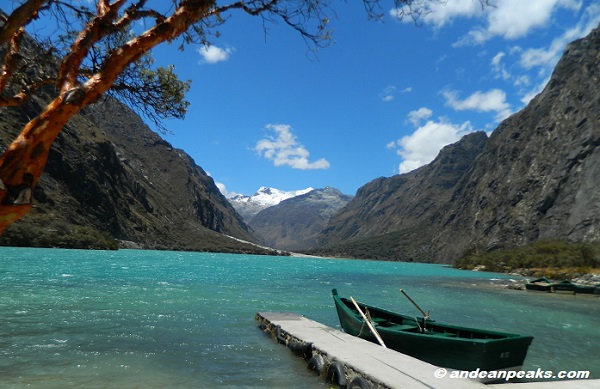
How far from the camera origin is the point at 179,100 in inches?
428

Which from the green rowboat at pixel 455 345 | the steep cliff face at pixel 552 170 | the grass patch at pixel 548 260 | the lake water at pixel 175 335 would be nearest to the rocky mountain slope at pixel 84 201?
the lake water at pixel 175 335

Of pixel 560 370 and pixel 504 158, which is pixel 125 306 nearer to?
pixel 560 370

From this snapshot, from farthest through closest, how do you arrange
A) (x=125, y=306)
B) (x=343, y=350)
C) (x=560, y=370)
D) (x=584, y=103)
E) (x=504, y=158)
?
(x=504, y=158) → (x=584, y=103) → (x=125, y=306) → (x=560, y=370) → (x=343, y=350)

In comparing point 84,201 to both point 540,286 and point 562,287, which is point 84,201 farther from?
point 562,287

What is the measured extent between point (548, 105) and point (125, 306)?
18007cm

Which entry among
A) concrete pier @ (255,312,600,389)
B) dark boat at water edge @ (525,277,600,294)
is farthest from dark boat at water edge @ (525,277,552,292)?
concrete pier @ (255,312,600,389)

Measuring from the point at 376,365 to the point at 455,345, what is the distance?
320cm

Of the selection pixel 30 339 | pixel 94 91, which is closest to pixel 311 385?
pixel 94 91

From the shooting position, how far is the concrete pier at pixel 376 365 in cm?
913

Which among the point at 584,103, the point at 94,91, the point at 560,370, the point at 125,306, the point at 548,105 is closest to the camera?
the point at 94,91

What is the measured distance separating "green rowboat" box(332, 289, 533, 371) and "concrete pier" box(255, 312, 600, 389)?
3.16 feet

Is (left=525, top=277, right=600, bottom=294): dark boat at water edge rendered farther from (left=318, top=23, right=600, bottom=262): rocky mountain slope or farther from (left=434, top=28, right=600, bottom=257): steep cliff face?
(left=434, top=28, right=600, bottom=257): steep cliff face

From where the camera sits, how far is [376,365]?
10.8 metres

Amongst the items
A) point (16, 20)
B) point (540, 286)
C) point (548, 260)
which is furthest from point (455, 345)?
point (548, 260)
